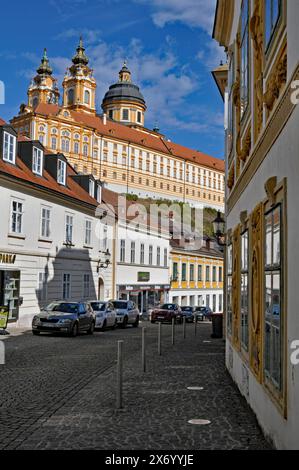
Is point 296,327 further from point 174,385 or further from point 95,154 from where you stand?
point 95,154

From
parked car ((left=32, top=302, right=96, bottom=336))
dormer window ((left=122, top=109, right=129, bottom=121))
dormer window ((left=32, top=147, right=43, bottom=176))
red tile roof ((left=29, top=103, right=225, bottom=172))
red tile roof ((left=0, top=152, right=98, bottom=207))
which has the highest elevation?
dormer window ((left=122, top=109, right=129, bottom=121))

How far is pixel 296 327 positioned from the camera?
16.1ft

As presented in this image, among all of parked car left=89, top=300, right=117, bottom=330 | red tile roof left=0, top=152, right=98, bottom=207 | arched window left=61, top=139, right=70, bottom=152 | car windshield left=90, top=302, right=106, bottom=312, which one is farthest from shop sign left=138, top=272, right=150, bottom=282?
arched window left=61, top=139, right=70, bottom=152

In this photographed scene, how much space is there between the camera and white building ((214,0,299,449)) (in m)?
5.16

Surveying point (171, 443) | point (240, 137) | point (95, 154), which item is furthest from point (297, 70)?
point (95, 154)

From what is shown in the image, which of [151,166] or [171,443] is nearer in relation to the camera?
[171,443]

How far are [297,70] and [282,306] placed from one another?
2151 mm

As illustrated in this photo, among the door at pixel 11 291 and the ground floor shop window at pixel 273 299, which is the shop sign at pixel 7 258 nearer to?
the door at pixel 11 291

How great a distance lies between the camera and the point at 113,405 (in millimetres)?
8523

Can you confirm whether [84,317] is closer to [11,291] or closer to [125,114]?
[11,291]

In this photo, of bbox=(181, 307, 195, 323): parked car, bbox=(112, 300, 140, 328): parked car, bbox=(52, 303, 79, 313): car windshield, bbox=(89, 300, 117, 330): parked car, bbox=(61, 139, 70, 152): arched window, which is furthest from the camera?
bbox=(61, 139, 70, 152): arched window

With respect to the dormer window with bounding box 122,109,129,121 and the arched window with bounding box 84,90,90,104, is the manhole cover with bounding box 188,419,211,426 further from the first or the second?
the dormer window with bounding box 122,109,129,121

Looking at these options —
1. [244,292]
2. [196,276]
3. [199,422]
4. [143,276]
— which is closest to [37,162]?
[143,276]

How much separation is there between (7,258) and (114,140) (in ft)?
287
